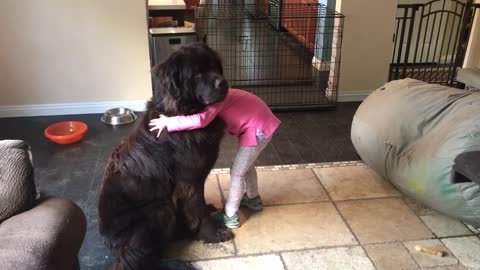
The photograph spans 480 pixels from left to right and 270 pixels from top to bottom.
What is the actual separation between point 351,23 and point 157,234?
268cm

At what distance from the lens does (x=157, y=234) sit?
180 centimetres

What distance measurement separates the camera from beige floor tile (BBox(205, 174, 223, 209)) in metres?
2.37

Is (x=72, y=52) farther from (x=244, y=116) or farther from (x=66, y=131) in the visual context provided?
(x=244, y=116)

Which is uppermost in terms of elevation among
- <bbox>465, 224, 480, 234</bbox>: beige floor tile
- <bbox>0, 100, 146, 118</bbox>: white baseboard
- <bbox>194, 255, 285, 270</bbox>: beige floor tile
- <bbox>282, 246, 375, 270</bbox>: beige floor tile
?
<bbox>0, 100, 146, 118</bbox>: white baseboard

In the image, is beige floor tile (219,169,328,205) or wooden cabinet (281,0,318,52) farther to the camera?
wooden cabinet (281,0,318,52)

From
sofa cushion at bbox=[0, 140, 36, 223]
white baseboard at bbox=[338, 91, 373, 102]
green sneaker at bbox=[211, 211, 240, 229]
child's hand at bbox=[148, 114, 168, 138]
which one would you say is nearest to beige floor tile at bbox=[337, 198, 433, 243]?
green sneaker at bbox=[211, 211, 240, 229]

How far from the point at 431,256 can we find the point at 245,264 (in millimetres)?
859

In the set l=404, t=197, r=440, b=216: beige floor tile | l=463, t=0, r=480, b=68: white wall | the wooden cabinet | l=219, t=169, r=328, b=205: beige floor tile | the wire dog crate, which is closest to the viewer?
l=404, t=197, r=440, b=216: beige floor tile

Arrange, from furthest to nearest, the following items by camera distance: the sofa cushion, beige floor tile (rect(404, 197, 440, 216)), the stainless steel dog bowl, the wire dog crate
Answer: the wire dog crate < the stainless steel dog bowl < beige floor tile (rect(404, 197, 440, 216)) < the sofa cushion

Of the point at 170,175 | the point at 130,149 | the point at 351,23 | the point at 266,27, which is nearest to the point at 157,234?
the point at 170,175

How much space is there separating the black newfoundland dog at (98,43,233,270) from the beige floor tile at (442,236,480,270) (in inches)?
48.3

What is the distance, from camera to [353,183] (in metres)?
2.56

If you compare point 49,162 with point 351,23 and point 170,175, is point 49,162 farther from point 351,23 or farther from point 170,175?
point 351,23

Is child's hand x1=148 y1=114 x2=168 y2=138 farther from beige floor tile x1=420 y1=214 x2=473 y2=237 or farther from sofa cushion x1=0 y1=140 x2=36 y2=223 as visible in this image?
beige floor tile x1=420 y1=214 x2=473 y2=237
